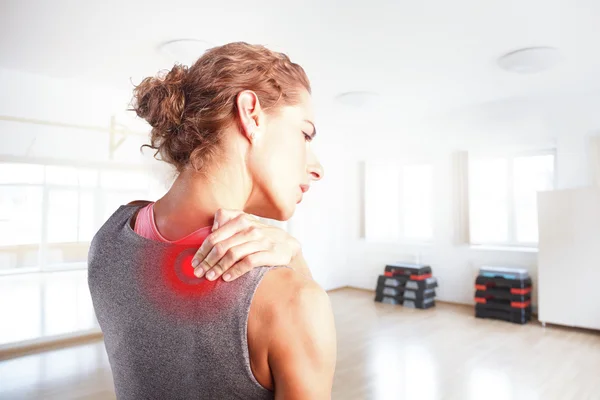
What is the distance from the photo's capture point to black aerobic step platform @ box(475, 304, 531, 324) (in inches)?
200

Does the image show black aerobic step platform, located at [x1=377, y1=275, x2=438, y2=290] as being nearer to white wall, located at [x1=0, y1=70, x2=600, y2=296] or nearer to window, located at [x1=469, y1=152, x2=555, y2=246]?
white wall, located at [x1=0, y1=70, x2=600, y2=296]

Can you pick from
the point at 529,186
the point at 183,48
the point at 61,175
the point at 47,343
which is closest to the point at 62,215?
the point at 61,175

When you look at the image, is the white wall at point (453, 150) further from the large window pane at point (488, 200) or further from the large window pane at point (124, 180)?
the large window pane at point (124, 180)

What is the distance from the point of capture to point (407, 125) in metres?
6.79

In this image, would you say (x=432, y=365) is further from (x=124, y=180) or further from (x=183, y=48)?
Result: (x=124, y=180)

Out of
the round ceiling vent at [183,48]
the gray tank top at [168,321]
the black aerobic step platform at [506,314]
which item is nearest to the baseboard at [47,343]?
the round ceiling vent at [183,48]

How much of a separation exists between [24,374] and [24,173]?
198cm

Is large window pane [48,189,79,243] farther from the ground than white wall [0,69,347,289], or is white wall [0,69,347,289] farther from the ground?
white wall [0,69,347,289]

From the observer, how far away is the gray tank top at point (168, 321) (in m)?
0.58

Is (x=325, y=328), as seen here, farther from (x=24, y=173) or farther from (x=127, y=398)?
(x=24, y=173)

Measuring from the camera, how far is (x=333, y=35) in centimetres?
362

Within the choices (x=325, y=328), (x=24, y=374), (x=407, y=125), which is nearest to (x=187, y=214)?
(x=325, y=328)

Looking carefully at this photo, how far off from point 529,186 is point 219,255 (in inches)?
236

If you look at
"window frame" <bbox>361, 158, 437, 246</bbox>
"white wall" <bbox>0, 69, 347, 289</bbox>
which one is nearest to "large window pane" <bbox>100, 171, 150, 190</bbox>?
"white wall" <bbox>0, 69, 347, 289</bbox>
